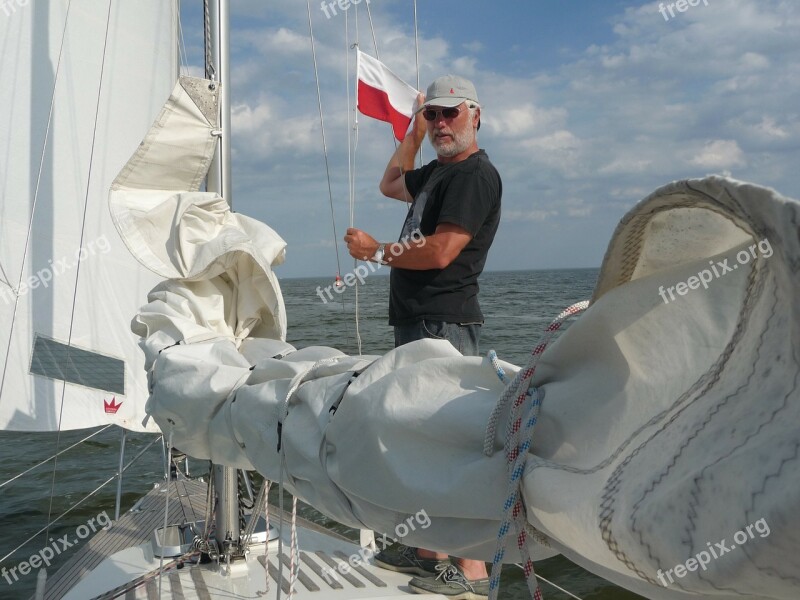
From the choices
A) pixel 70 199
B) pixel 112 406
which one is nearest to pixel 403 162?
pixel 70 199

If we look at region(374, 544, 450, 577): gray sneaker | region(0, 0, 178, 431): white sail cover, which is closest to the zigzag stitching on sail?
region(374, 544, 450, 577): gray sneaker

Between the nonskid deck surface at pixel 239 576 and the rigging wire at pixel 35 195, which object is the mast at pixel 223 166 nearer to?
the nonskid deck surface at pixel 239 576

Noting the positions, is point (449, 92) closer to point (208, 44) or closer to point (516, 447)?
point (208, 44)

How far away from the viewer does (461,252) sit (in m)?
2.24

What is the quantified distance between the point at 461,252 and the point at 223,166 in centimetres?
82

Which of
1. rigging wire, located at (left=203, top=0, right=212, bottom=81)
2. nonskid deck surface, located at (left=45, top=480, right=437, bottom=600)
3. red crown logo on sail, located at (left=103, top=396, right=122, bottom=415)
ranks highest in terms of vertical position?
rigging wire, located at (left=203, top=0, right=212, bottom=81)

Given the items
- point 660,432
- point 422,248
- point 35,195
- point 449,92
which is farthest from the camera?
point 35,195

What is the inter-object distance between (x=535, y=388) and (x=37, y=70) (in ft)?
9.37

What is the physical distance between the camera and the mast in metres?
2.15

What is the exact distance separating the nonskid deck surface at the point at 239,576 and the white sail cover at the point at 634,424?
95 centimetres

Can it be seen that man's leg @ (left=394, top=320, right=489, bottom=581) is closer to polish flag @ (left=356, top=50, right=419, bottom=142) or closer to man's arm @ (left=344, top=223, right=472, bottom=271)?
man's arm @ (left=344, top=223, right=472, bottom=271)

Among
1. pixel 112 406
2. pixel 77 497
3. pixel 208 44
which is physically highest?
pixel 208 44

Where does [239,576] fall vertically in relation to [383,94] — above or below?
below

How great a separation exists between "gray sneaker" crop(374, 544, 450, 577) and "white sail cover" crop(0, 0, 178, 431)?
4.68 ft
